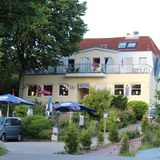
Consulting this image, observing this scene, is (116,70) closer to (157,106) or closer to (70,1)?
(70,1)

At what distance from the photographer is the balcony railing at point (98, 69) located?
5625 centimetres

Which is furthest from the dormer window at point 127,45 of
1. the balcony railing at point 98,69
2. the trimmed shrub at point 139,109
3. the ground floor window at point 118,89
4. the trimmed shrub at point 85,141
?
A: the trimmed shrub at point 85,141

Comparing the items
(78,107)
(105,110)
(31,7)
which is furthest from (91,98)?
(31,7)

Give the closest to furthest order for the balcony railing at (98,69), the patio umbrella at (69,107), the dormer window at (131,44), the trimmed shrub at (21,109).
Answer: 1. the patio umbrella at (69,107)
2. the trimmed shrub at (21,109)
3. the balcony railing at (98,69)
4. the dormer window at (131,44)

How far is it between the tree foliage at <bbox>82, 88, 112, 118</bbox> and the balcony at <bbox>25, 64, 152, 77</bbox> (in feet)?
45.2

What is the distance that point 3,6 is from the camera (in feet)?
37.9

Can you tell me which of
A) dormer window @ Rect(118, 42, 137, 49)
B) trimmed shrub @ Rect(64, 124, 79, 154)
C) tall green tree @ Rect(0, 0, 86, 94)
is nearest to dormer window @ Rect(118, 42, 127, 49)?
dormer window @ Rect(118, 42, 137, 49)

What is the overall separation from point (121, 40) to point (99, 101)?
2483 cm

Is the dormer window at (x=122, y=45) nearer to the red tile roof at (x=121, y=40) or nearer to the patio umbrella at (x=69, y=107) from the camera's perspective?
the red tile roof at (x=121, y=40)

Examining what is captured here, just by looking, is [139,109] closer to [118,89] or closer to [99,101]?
[118,89]

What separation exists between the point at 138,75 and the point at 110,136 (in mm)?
26914

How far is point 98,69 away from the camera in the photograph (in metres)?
57.7

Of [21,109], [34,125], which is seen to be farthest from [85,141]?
[21,109]

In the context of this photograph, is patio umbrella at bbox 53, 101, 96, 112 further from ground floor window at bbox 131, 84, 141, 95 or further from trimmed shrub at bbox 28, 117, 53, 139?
ground floor window at bbox 131, 84, 141, 95
